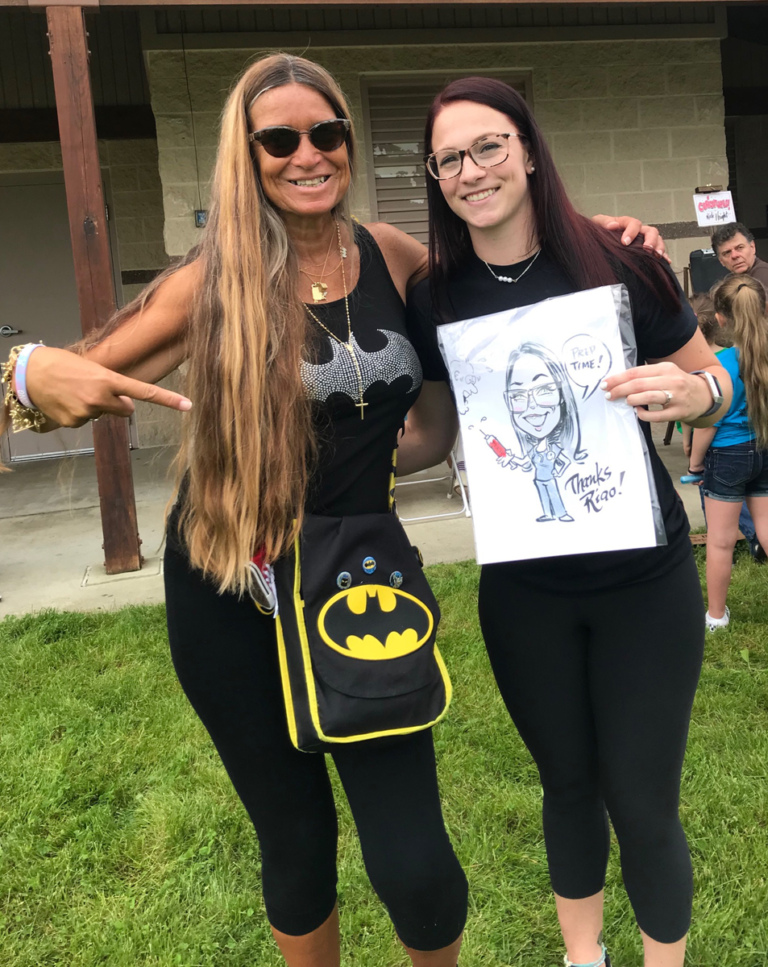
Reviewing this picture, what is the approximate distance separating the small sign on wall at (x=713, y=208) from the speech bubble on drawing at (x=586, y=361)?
630 centimetres

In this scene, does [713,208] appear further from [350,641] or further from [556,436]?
[350,641]

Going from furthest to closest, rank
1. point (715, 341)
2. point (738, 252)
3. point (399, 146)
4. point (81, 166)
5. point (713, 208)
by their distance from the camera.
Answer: point (713, 208)
point (399, 146)
point (738, 252)
point (81, 166)
point (715, 341)

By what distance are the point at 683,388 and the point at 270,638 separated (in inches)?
35.6

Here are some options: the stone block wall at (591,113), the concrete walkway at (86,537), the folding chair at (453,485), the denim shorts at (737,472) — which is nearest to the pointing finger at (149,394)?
the concrete walkway at (86,537)

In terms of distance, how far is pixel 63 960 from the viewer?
7.07 feet

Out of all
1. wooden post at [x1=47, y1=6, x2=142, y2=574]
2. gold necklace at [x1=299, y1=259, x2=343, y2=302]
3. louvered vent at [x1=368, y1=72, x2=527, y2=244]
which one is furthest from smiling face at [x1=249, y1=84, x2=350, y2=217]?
louvered vent at [x1=368, y1=72, x2=527, y2=244]

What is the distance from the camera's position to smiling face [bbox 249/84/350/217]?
5.08ft

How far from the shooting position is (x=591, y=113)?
7113 millimetres

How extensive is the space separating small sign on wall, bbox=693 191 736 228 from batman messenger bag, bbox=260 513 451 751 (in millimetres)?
6524

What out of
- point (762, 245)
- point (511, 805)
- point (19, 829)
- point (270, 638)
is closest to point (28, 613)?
point (19, 829)

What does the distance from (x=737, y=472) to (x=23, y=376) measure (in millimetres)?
3216

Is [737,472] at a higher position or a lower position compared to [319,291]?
lower

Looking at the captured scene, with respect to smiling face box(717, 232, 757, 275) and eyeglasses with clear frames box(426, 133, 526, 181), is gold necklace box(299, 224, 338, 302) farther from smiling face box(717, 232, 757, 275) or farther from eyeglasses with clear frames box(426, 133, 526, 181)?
smiling face box(717, 232, 757, 275)

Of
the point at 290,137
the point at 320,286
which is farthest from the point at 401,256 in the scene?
the point at 290,137
